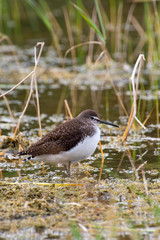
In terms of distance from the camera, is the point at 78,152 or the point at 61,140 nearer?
the point at 78,152

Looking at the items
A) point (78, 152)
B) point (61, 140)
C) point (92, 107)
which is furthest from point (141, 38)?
point (78, 152)

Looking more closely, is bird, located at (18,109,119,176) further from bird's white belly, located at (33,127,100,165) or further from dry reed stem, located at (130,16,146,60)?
dry reed stem, located at (130,16,146,60)

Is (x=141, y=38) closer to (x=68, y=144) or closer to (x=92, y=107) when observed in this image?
(x=92, y=107)

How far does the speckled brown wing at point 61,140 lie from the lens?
251 inches

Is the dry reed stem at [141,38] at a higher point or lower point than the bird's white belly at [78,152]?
higher

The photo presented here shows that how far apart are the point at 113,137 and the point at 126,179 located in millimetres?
1975

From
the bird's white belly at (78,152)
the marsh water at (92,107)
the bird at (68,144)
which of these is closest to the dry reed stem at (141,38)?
the marsh water at (92,107)

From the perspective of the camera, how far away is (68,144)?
636 cm

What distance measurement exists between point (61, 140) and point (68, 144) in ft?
0.45

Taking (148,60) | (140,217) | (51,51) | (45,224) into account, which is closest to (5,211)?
(45,224)

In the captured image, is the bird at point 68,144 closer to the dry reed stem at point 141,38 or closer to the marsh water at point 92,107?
the marsh water at point 92,107

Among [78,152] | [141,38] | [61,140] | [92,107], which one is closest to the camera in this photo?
[78,152]

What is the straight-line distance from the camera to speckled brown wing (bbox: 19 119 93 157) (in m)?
6.37

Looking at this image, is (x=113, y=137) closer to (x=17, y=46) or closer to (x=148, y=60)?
(x=148, y=60)
